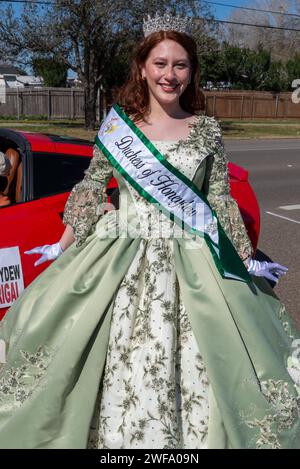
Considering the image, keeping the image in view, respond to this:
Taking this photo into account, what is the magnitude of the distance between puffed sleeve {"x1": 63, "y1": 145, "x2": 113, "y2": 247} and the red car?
30 centimetres

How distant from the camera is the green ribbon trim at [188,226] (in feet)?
7.18

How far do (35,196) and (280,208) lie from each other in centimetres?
495

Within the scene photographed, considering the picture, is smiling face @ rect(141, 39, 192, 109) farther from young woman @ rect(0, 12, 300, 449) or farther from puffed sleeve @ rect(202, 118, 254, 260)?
puffed sleeve @ rect(202, 118, 254, 260)

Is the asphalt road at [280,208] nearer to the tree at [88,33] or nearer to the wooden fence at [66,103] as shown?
the tree at [88,33]

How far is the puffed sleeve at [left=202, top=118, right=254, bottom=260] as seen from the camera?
2.32 meters

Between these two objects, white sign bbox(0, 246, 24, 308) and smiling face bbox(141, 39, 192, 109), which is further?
white sign bbox(0, 246, 24, 308)

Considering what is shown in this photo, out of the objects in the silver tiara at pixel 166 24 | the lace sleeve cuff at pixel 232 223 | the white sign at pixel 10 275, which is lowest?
the white sign at pixel 10 275

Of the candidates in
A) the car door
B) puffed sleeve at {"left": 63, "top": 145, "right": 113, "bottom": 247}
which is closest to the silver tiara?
puffed sleeve at {"left": 63, "top": 145, "right": 113, "bottom": 247}

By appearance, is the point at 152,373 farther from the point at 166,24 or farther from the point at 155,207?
the point at 166,24

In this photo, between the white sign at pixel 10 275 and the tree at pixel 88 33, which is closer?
the white sign at pixel 10 275

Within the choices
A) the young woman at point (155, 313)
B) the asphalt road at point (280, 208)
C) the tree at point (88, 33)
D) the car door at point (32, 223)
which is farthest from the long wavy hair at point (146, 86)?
the tree at point (88, 33)

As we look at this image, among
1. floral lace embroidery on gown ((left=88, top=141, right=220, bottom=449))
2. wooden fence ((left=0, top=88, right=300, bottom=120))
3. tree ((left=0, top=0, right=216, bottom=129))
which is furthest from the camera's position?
wooden fence ((left=0, top=88, right=300, bottom=120))

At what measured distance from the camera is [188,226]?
2293mm

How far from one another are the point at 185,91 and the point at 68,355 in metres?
1.15
